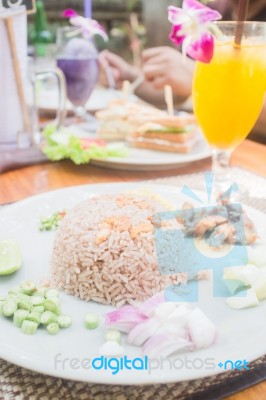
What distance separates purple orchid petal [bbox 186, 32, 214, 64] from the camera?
103 centimetres

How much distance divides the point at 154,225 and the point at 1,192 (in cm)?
58

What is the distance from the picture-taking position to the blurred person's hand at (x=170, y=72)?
223 cm

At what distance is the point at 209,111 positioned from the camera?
51.1 inches

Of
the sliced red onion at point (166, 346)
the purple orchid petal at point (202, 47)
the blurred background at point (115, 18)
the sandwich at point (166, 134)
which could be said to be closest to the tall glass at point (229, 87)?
the purple orchid petal at point (202, 47)

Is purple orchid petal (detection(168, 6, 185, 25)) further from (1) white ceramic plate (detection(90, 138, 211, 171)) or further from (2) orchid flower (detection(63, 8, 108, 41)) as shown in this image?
(2) orchid flower (detection(63, 8, 108, 41))

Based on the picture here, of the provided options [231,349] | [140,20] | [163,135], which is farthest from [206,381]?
[140,20]

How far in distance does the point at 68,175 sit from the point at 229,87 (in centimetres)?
54

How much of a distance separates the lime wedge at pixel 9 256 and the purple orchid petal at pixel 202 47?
1.82 feet

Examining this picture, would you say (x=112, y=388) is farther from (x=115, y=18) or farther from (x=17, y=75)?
(x=115, y=18)

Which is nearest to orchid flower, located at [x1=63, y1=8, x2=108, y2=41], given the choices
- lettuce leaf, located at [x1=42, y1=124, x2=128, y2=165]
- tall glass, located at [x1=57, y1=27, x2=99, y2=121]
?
tall glass, located at [x1=57, y1=27, x2=99, y2=121]

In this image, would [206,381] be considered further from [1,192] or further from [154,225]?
[1,192]

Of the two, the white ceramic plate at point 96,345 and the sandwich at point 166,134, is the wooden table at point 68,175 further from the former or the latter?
the white ceramic plate at point 96,345

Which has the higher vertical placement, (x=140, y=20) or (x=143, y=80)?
(x=143, y=80)

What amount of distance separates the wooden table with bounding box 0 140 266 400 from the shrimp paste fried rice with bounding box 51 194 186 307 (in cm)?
46
